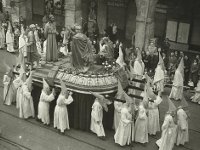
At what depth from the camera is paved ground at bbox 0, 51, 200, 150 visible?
12.2 metres

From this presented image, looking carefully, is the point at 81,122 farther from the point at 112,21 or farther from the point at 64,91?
the point at 112,21

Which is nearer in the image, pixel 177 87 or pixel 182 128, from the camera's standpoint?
pixel 182 128

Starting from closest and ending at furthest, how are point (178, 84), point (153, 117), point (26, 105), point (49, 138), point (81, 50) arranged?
point (49, 138)
point (153, 117)
point (81, 50)
point (26, 105)
point (178, 84)

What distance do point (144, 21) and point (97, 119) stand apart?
25.5 feet

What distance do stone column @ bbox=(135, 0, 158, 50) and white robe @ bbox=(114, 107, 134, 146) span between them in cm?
770

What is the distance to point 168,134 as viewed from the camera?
38.4ft

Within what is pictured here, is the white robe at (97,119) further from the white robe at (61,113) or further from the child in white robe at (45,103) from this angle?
the child in white robe at (45,103)

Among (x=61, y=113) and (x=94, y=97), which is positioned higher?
(x=94, y=97)

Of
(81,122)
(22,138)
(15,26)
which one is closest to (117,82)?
(81,122)

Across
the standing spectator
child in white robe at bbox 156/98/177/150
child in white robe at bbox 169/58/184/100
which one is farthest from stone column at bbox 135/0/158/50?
child in white robe at bbox 156/98/177/150

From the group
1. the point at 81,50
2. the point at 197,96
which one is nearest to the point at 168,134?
the point at 81,50

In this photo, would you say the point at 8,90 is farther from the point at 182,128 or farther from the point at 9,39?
the point at 182,128

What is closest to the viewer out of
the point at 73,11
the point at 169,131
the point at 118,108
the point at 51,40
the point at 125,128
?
the point at 169,131

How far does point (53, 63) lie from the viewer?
14.4 m
